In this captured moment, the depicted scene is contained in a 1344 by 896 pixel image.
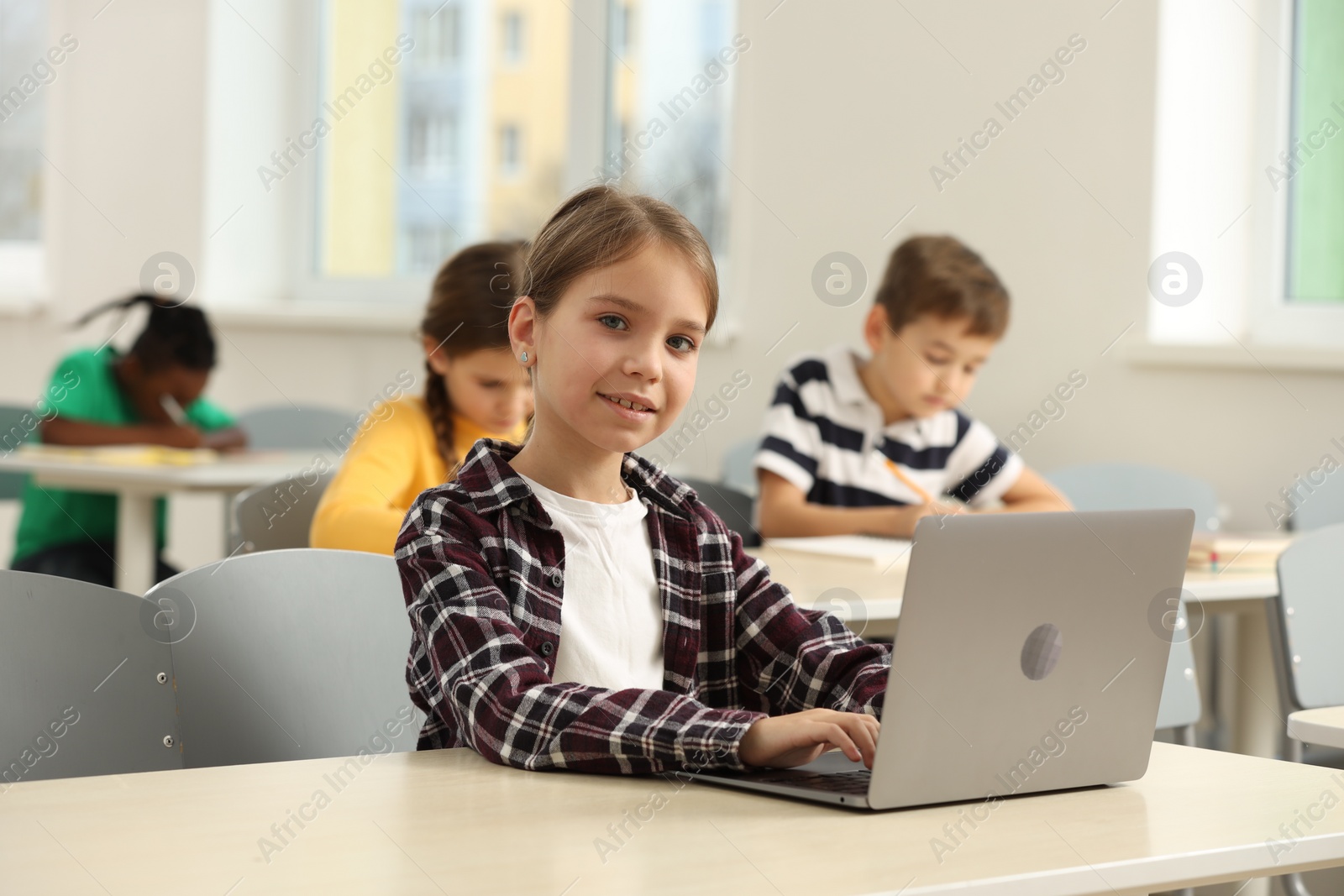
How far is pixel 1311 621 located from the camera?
1780 mm

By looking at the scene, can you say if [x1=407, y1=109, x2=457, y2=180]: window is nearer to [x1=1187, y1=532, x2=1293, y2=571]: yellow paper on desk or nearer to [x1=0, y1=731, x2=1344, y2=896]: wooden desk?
[x1=1187, y1=532, x2=1293, y2=571]: yellow paper on desk

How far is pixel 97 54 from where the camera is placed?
16.4ft

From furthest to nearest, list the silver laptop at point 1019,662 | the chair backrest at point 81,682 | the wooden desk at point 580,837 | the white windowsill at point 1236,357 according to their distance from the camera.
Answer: the white windowsill at point 1236,357 < the chair backrest at point 81,682 < the silver laptop at point 1019,662 < the wooden desk at point 580,837

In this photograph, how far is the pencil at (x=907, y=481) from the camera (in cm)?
249

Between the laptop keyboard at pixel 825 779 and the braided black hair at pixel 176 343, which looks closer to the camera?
the laptop keyboard at pixel 825 779

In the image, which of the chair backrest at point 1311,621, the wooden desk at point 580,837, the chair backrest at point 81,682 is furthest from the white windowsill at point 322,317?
the wooden desk at point 580,837

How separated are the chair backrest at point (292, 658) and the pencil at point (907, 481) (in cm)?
134

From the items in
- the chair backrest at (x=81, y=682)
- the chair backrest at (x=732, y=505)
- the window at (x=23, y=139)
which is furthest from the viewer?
the window at (x=23, y=139)

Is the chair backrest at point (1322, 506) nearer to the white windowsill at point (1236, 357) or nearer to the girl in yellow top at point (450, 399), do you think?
the white windowsill at point (1236, 357)

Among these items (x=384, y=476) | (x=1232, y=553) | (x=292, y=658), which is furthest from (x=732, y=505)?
(x=292, y=658)

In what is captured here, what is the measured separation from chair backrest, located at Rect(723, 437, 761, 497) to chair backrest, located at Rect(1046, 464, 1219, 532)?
0.70 metres

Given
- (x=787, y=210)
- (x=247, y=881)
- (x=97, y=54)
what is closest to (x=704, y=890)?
(x=247, y=881)

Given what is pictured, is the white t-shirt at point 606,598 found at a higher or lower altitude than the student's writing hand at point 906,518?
higher

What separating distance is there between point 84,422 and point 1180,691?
8.39 ft
